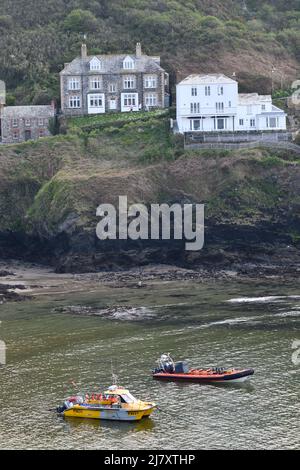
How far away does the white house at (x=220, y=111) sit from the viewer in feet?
401

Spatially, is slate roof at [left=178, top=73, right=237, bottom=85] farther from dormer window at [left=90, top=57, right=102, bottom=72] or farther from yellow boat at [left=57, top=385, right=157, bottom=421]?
yellow boat at [left=57, top=385, right=157, bottom=421]

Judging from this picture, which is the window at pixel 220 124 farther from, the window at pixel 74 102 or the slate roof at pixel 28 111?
the slate roof at pixel 28 111

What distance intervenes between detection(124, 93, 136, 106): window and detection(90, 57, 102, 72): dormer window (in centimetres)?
484

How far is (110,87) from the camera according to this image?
131 m

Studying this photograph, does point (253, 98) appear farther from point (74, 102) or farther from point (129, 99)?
point (74, 102)

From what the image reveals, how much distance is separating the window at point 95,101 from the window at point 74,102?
56.9 inches

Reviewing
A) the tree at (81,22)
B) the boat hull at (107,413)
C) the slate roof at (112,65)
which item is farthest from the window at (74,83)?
the boat hull at (107,413)

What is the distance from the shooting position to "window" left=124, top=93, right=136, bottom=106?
130375 millimetres

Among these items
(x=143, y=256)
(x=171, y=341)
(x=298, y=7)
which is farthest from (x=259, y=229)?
(x=298, y=7)

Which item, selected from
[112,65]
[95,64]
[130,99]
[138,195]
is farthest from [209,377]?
[112,65]

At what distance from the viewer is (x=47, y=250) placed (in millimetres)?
111562

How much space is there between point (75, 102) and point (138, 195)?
23355 millimetres

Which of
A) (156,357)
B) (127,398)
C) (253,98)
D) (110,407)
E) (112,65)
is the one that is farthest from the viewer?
(112,65)
